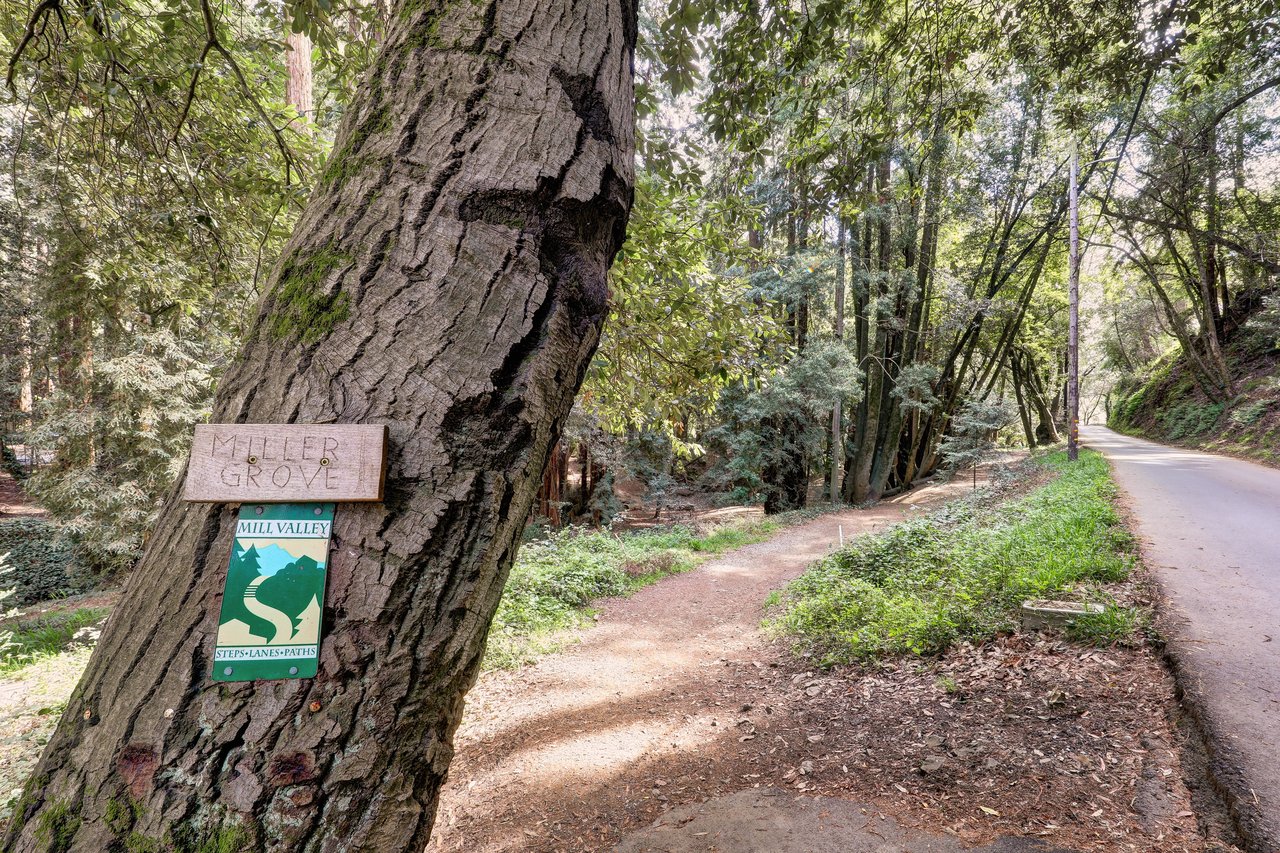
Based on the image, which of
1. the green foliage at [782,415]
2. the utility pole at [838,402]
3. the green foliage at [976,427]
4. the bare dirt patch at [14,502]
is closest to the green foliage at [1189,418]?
the green foliage at [976,427]

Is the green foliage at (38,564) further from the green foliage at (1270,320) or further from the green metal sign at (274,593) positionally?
Result: the green foliage at (1270,320)

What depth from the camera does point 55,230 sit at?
336 inches

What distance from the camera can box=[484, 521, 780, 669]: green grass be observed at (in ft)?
19.7

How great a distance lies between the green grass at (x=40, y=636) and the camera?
248 inches

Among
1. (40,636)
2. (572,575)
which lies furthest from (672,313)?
(40,636)

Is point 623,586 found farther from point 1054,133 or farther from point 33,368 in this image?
point 1054,133

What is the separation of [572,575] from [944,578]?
15.7 feet

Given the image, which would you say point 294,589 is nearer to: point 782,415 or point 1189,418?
point 782,415

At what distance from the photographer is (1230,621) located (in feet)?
12.3

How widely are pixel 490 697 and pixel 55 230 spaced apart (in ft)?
33.4

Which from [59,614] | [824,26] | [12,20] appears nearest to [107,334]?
[59,614]

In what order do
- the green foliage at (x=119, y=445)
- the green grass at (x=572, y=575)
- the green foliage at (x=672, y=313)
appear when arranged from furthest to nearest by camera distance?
1. the green foliage at (x=119, y=445)
2. the green grass at (x=572, y=575)
3. the green foliage at (x=672, y=313)

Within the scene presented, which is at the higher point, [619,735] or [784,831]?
[784,831]

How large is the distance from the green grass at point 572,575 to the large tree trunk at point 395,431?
3230 mm
